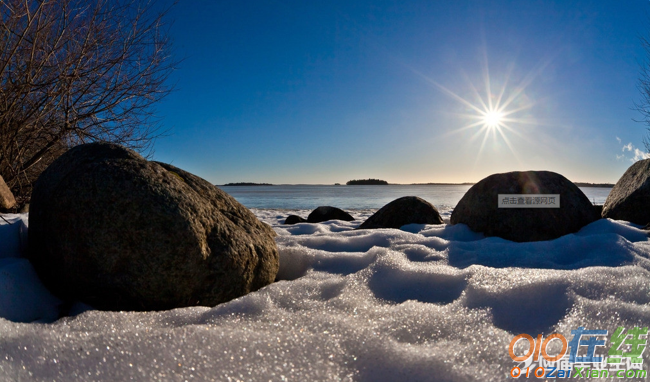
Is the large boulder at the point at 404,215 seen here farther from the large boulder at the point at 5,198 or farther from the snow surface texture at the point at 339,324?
the large boulder at the point at 5,198

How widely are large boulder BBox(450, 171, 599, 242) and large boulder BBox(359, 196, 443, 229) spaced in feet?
2.30

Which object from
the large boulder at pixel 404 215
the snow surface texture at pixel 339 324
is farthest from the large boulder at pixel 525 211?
the snow surface texture at pixel 339 324

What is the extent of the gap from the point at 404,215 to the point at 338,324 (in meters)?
3.62

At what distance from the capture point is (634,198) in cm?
385

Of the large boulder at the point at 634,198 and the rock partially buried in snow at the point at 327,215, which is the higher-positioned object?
the large boulder at the point at 634,198

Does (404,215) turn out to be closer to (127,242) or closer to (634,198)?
(634,198)

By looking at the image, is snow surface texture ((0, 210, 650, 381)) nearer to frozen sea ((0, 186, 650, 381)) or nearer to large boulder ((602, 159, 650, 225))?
frozen sea ((0, 186, 650, 381))

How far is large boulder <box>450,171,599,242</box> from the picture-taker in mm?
3516

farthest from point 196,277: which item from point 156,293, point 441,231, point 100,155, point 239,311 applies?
point 441,231

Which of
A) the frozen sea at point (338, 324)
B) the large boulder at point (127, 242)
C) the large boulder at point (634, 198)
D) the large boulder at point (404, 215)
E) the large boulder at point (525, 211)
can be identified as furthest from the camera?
the large boulder at point (404, 215)

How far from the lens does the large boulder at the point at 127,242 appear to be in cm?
159

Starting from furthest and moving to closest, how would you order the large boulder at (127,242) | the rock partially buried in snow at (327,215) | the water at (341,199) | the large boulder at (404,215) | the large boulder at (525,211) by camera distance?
the water at (341,199)
the rock partially buried in snow at (327,215)
the large boulder at (404,215)
the large boulder at (525,211)
the large boulder at (127,242)

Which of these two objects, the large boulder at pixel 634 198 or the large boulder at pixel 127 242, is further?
the large boulder at pixel 634 198

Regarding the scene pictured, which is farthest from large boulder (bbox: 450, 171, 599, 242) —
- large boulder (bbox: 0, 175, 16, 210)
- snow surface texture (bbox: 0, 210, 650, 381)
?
large boulder (bbox: 0, 175, 16, 210)
